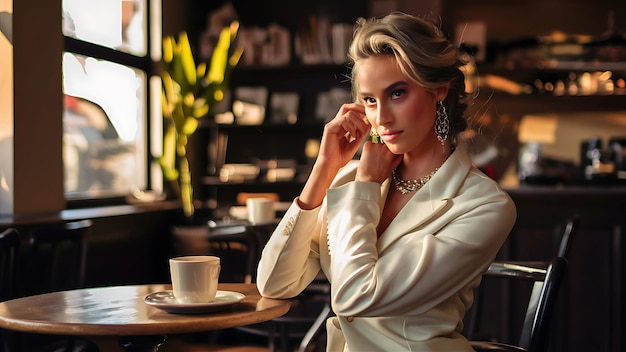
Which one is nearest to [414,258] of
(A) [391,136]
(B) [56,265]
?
(A) [391,136]

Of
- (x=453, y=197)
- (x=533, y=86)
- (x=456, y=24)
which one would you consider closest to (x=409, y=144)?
(x=453, y=197)

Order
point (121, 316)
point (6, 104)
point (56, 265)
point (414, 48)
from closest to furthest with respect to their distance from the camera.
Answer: point (121, 316) → point (414, 48) → point (56, 265) → point (6, 104)

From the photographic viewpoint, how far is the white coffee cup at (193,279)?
163cm

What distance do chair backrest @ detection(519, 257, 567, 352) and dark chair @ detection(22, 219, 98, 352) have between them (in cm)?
162

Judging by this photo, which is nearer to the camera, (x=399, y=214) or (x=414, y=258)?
(x=414, y=258)

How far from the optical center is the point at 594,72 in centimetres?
650

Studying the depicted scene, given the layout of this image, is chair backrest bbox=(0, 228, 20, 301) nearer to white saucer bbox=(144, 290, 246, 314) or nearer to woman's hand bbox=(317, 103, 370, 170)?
white saucer bbox=(144, 290, 246, 314)

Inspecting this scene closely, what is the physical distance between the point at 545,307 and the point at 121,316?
37.6 inches

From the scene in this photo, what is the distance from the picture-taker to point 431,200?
173 centimetres

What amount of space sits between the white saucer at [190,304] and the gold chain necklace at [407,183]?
42cm

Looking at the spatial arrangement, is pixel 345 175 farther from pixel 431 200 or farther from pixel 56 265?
pixel 56 265

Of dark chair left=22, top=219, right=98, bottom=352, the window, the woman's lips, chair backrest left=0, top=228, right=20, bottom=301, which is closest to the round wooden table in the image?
the woman's lips

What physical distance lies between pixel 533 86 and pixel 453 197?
502cm

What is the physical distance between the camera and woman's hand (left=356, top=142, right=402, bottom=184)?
180cm
